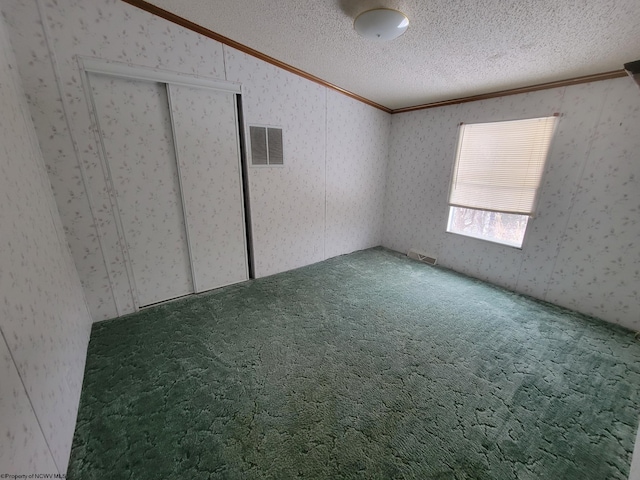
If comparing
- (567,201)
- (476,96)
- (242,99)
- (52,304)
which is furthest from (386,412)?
(476,96)

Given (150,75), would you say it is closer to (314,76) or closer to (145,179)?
(145,179)

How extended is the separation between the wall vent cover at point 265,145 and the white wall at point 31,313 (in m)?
1.63

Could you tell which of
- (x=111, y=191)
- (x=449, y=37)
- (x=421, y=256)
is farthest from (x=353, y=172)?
(x=111, y=191)

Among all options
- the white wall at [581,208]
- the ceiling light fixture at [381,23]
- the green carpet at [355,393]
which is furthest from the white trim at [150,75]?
the white wall at [581,208]

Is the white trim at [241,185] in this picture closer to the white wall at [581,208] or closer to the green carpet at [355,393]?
the green carpet at [355,393]

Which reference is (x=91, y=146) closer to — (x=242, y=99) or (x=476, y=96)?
(x=242, y=99)

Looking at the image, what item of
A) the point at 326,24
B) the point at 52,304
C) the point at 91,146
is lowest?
the point at 52,304

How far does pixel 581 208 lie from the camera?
2.38 m

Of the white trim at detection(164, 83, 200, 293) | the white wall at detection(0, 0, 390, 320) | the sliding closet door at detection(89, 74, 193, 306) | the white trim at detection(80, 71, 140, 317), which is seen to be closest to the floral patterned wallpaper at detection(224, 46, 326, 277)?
the white wall at detection(0, 0, 390, 320)

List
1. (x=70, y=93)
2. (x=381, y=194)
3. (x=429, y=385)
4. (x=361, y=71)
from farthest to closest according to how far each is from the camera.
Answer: (x=381, y=194) → (x=361, y=71) → (x=70, y=93) → (x=429, y=385)

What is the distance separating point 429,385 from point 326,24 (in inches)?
106

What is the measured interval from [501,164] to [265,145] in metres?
2.74

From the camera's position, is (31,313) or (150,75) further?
(150,75)

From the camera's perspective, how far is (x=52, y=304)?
53.8 inches
